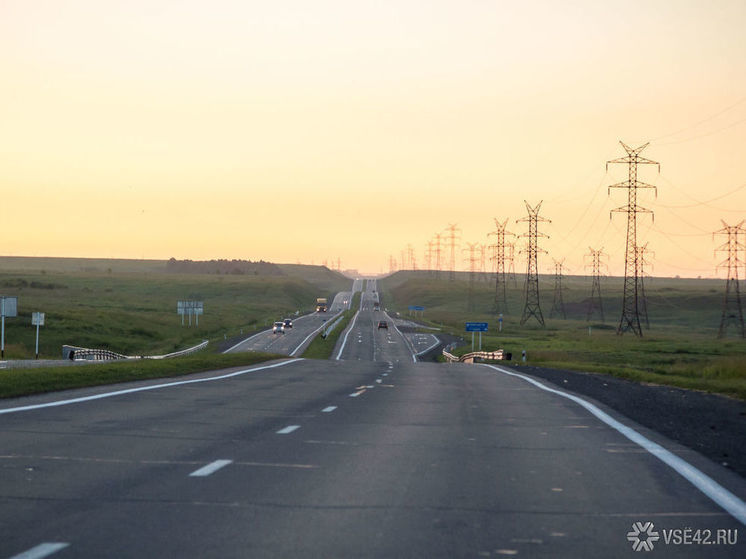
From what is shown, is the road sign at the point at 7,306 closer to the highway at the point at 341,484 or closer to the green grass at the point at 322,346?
the green grass at the point at 322,346

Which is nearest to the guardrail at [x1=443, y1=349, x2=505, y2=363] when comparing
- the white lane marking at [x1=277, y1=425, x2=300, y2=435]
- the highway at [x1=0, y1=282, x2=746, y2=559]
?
the highway at [x1=0, y1=282, x2=746, y2=559]

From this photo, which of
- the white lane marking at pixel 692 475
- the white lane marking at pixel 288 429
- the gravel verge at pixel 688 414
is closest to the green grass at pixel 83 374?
the white lane marking at pixel 288 429

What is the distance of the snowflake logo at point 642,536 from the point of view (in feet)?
23.1

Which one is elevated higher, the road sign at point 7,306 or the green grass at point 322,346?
the road sign at point 7,306

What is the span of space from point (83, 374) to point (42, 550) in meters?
18.9

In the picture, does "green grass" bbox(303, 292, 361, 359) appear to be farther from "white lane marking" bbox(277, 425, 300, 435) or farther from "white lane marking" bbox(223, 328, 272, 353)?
"white lane marking" bbox(277, 425, 300, 435)

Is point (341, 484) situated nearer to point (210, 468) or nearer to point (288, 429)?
point (210, 468)

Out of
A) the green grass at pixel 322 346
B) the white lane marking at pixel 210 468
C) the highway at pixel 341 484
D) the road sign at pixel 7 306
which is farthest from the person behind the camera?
the green grass at pixel 322 346

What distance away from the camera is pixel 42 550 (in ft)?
21.2

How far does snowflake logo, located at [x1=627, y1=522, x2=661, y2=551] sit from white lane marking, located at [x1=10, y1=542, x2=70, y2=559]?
4118mm

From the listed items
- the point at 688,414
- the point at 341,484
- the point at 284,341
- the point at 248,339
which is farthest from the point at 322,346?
the point at 341,484

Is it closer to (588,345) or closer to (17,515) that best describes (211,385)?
(17,515)

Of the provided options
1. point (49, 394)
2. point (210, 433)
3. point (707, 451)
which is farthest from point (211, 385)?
point (707, 451)

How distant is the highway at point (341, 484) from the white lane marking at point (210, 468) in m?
0.02
